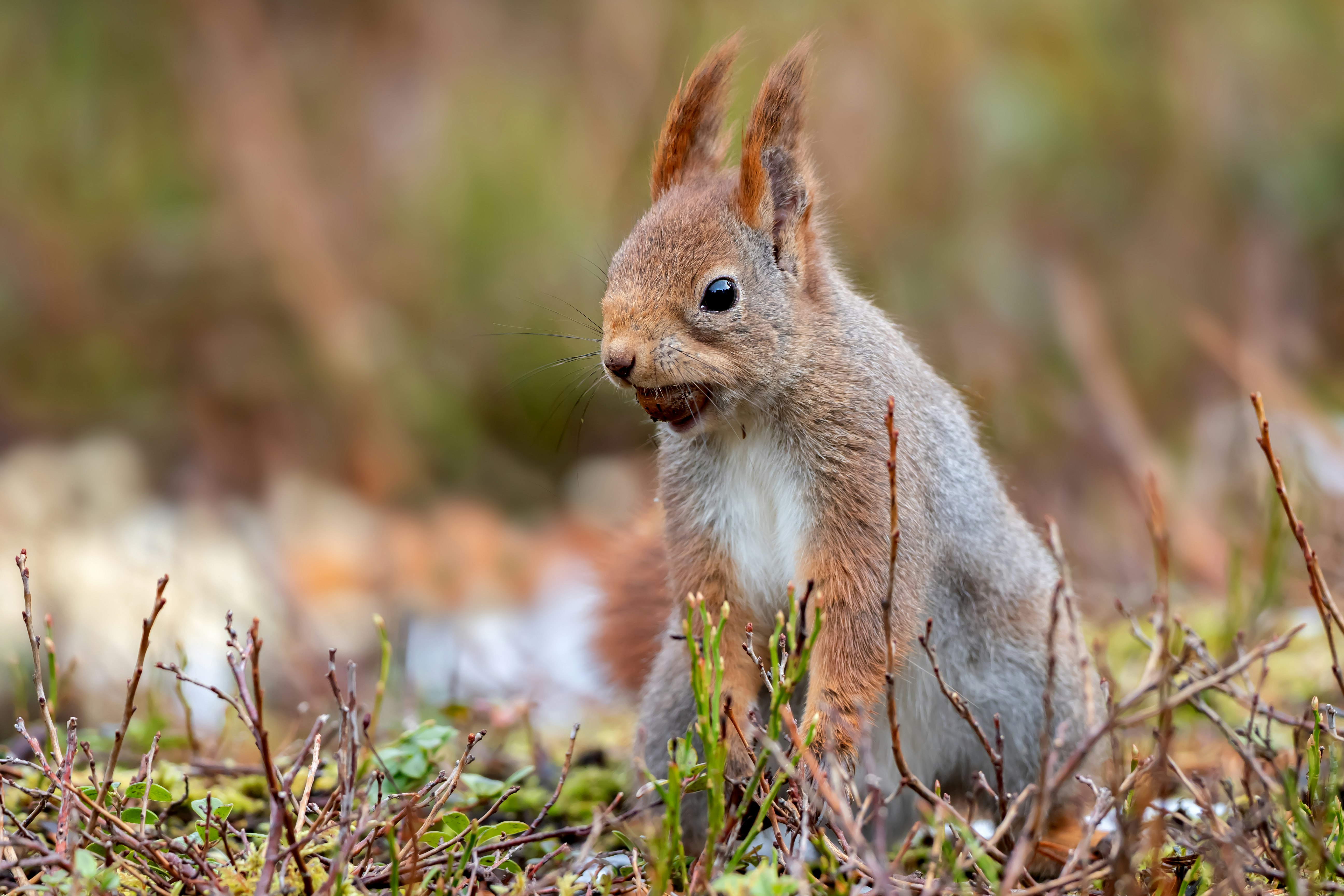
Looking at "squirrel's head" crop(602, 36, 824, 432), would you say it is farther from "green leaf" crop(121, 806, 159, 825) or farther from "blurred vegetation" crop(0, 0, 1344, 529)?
"blurred vegetation" crop(0, 0, 1344, 529)

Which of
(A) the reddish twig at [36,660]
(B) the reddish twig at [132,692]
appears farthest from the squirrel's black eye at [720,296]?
(A) the reddish twig at [36,660]

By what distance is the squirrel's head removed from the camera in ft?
5.89

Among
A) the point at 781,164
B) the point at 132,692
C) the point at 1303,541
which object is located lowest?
the point at 132,692

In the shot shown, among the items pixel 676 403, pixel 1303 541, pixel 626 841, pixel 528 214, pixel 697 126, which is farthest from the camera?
pixel 528 214

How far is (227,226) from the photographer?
20.3ft

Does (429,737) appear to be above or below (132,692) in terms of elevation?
below

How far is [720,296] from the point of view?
185 centimetres

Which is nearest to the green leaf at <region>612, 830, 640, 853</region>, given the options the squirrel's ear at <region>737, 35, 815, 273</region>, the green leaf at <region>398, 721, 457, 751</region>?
the green leaf at <region>398, 721, 457, 751</region>

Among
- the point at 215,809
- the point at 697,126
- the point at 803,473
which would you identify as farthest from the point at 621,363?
the point at 215,809

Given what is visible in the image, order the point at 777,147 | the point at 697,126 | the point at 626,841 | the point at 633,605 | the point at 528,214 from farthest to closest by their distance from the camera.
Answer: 1. the point at 528,214
2. the point at 633,605
3. the point at 697,126
4. the point at 777,147
5. the point at 626,841

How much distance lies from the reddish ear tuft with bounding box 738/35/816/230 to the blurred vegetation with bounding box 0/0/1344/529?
11.8 ft

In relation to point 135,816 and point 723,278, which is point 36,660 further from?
point 723,278

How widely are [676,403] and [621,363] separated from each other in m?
0.11

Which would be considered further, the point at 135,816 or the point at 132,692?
the point at 135,816
